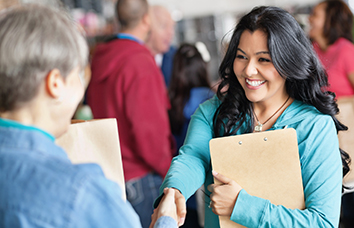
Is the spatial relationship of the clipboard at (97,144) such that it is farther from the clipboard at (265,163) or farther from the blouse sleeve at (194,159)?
the clipboard at (265,163)

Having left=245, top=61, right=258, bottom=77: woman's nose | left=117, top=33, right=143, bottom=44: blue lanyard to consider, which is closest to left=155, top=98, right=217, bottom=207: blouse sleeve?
left=245, top=61, right=258, bottom=77: woman's nose

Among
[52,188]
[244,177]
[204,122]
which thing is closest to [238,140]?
[244,177]

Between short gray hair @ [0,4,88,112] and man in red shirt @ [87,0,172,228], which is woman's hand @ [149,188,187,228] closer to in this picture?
short gray hair @ [0,4,88,112]

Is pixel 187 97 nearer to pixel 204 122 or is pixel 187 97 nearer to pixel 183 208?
pixel 204 122

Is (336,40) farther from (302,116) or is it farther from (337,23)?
(302,116)

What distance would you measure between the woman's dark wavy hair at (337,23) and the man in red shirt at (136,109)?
1404mm

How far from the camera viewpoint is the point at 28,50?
617 millimetres

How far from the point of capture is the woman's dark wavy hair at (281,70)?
1106 millimetres

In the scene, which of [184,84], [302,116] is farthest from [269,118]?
[184,84]

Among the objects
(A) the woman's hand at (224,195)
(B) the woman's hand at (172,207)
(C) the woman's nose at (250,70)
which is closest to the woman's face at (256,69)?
(C) the woman's nose at (250,70)

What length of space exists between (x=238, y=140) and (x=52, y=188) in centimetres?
59

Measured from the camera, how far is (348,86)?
2.39m

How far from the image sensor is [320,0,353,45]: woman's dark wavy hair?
257 centimetres

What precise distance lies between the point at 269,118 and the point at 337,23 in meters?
1.76
